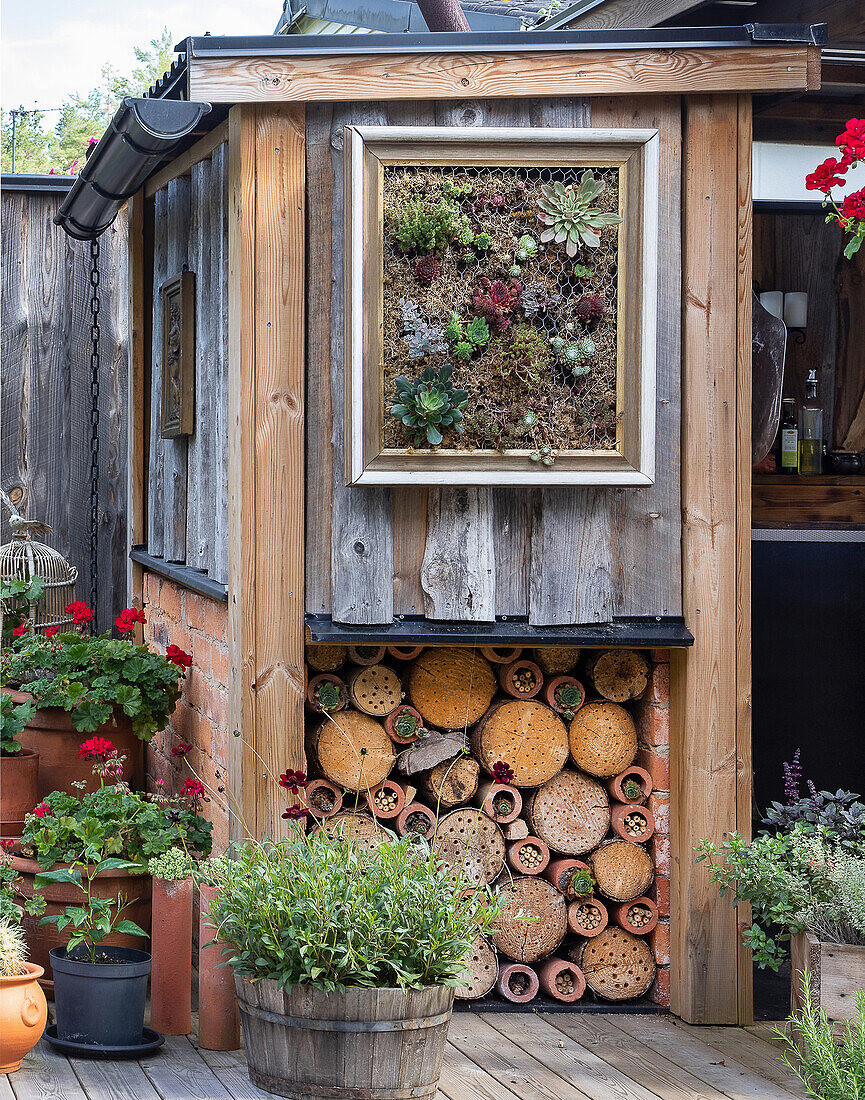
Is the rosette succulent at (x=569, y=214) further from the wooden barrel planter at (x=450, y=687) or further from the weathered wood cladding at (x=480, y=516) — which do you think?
the wooden barrel planter at (x=450, y=687)

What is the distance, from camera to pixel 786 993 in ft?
12.7

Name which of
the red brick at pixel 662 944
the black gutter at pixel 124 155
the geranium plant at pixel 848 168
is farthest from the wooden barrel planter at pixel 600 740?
the black gutter at pixel 124 155

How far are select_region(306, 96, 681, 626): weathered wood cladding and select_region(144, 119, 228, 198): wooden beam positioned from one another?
43 centimetres

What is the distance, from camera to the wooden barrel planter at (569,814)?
3586 mm

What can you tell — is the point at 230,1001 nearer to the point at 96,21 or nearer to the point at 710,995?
the point at 710,995

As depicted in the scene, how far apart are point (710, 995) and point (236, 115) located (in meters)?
2.73

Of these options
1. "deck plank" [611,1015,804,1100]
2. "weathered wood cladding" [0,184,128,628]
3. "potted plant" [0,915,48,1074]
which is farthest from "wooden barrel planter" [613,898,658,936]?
"weathered wood cladding" [0,184,128,628]

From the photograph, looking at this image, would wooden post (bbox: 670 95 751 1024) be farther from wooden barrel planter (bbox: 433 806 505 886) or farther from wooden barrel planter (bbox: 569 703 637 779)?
wooden barrel planter (bbox: 433 806 505 886)

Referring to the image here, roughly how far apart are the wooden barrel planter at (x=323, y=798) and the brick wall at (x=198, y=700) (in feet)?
1.02

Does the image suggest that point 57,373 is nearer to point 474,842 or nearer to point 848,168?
point 474,842

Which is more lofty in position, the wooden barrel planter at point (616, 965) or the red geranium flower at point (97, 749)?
the red geranium flower at point (97, 749)

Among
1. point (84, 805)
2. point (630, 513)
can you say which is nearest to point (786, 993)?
point (630, 513)

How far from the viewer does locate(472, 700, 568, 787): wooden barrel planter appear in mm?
3566

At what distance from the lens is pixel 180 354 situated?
4.19m
